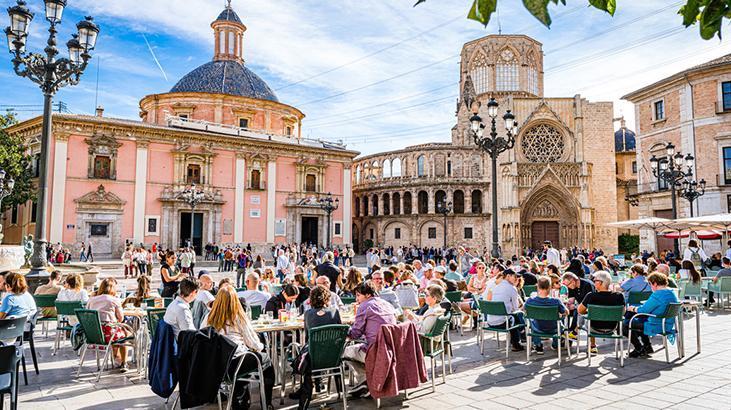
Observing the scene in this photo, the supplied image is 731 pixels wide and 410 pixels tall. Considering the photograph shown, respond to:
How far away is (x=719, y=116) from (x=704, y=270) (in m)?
13.9

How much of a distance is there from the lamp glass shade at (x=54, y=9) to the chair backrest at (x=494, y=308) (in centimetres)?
1007

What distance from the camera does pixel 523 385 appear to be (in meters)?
5.57

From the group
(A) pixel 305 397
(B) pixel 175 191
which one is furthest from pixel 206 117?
(A) pixel 305 397

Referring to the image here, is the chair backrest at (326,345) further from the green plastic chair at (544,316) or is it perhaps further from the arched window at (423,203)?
the arched window at (423,203)

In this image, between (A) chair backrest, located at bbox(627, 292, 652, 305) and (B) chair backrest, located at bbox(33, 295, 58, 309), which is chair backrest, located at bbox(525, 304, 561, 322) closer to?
(A) chair backrest, located at bbox(627, 292, 652, 305)

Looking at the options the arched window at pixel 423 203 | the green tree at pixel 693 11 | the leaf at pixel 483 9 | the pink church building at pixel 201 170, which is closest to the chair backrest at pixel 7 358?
the green tree at pixel 693 11

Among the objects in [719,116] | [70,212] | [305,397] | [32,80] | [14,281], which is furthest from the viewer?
[70,212]

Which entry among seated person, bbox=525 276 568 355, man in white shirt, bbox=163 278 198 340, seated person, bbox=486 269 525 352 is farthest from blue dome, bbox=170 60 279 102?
man in white shirt, bbox=163 278 198 340

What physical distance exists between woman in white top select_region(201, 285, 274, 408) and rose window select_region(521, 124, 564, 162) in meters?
36.8

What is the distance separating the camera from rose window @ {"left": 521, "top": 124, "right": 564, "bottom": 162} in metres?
38.3

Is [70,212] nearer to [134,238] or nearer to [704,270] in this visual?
[134,238]

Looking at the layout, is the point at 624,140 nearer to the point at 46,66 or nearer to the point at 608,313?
the point at 608,313

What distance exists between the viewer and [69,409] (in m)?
4.79

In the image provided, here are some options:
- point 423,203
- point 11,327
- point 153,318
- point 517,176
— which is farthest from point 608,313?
point 423,203
